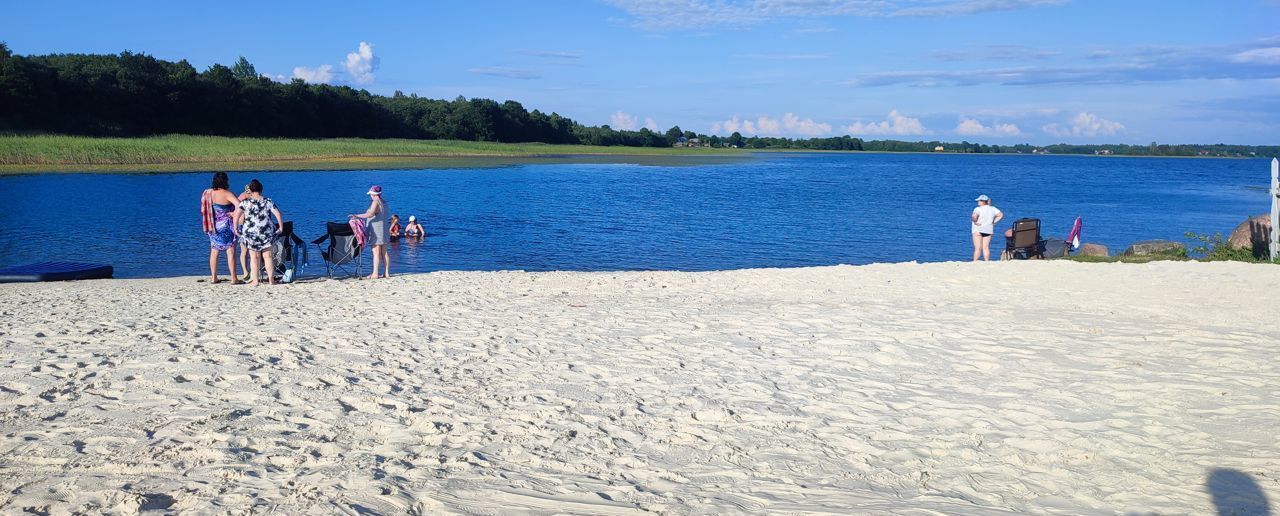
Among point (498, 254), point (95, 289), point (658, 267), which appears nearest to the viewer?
point (95, 289)

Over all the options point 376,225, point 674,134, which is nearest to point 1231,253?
point 376,225

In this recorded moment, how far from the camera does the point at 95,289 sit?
10.4 meters

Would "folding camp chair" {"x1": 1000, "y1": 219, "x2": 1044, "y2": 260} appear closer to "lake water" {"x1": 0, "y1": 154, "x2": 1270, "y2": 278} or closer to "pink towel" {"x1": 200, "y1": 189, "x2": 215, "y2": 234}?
"lake water" {"x1": 0, "y1": 154, "x2": 1270, "y2": 278}

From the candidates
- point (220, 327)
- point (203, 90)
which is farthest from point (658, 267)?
point (203, 90)

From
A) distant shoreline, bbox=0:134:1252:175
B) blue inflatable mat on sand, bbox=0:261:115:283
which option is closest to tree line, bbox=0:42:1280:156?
distant shoreline, bbox=0:134:1252:175

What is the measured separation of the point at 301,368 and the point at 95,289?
5.98 m

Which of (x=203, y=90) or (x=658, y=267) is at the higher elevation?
(x=203, y=90)

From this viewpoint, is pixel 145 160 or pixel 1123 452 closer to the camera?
pixel 1123 452

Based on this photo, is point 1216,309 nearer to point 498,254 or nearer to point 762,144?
point 498,254

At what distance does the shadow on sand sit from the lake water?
12266 millimetres

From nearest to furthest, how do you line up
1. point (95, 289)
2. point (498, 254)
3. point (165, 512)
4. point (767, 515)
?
1. point (165, 512)
2. point (767, 515)
3. point (95, 289)
4. point (498, 254)

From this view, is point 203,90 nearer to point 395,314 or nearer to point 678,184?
point 678,184

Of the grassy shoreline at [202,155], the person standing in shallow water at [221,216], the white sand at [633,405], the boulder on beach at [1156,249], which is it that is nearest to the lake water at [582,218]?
the person standing in shallow water at [221,216]

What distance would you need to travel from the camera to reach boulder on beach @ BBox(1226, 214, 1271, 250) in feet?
47.3
